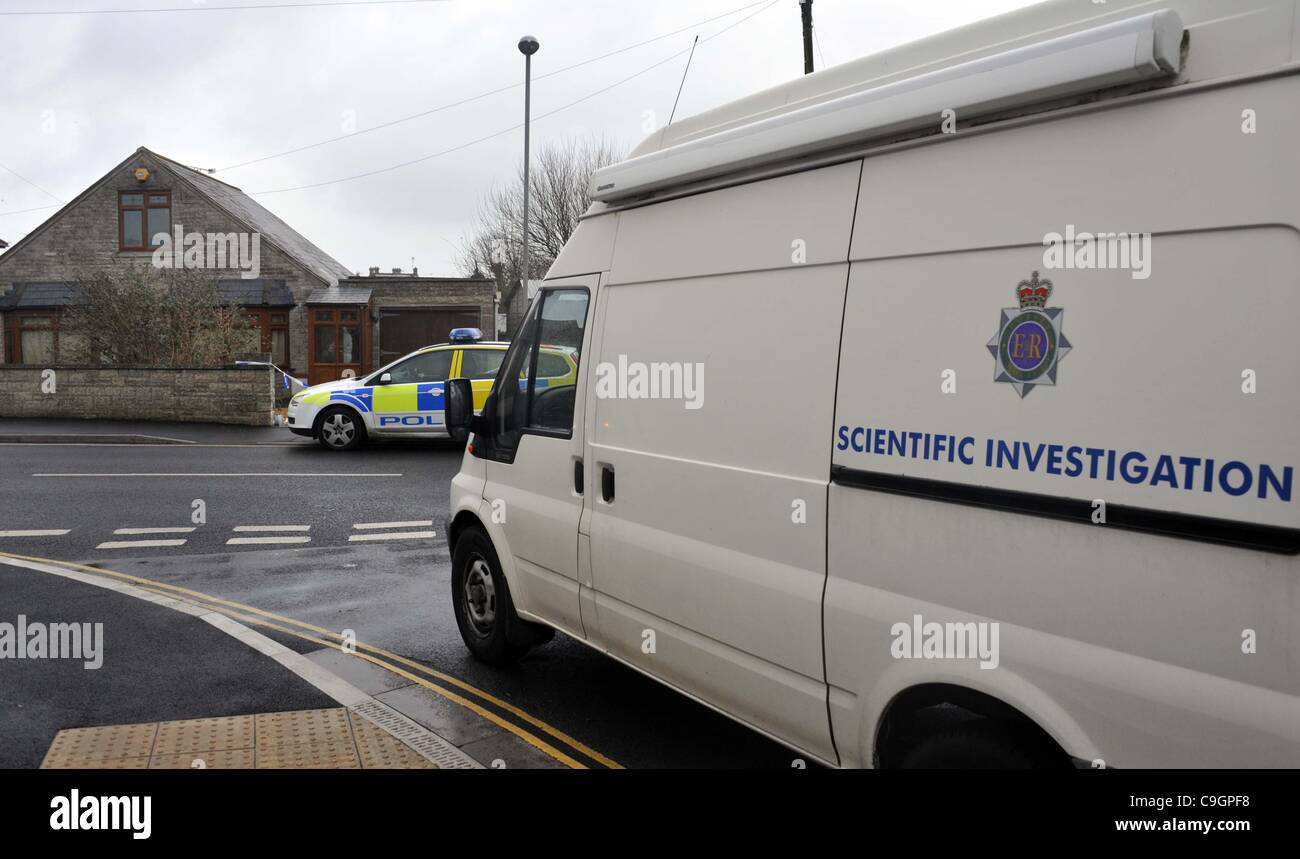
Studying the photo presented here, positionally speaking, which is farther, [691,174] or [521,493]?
[521,493]

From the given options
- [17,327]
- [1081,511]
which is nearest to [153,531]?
[1081,511]

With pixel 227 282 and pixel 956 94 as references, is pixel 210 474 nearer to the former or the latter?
pixel 956 94

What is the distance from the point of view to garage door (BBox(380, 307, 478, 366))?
105 feet

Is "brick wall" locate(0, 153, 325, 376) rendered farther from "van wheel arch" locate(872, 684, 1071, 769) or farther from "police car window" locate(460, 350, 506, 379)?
"van wheel arch" locate(872, 684, 1071, 769)

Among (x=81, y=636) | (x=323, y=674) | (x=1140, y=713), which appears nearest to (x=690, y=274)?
(x=1140, y=713)

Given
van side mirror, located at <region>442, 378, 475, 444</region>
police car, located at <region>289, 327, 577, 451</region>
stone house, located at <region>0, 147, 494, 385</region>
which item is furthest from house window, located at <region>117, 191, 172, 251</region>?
van side mirror, located at <region>442, 378, 475, 444</region>

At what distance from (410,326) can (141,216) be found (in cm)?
947

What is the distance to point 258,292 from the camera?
31.9 metres

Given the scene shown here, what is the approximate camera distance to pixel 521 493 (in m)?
5.03

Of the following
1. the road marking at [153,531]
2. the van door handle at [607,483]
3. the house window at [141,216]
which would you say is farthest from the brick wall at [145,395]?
the van door handle at [607,483]
